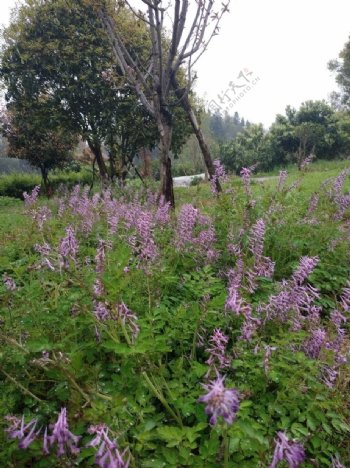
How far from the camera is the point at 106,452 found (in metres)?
1.21

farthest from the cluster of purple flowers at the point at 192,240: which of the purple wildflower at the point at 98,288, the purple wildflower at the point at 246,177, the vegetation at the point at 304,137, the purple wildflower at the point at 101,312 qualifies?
the vegetation at the point at 304,137

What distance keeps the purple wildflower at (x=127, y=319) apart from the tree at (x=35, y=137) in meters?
15.8

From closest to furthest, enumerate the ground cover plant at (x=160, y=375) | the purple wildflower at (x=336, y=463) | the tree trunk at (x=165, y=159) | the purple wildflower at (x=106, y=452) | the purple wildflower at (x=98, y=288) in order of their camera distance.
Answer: the purple wildflower at (x=106, y=452), the ground cover plant at (x=160, y=375), the purple wildflower at (x=336, y=463), the purple wildflower at (x=98, y=288), the tree trunk at (x=165, y=159)

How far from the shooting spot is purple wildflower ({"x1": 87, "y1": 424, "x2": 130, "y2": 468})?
3.84 feet

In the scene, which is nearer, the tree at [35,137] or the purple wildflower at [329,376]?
the purple wildflower at [329,376]

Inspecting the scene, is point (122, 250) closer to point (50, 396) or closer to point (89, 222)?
point (50, 396)

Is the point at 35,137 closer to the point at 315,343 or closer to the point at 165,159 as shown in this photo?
the point at 165,159

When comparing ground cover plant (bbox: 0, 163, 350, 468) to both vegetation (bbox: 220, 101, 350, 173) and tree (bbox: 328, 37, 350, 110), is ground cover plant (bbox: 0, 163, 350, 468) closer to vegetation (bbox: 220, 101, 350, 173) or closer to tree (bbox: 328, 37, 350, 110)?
vegetation (bbox: 220, 101, 350, 173)

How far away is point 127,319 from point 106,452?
0.73m

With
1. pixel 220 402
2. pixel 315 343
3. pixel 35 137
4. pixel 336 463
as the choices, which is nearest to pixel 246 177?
pixel 315 343

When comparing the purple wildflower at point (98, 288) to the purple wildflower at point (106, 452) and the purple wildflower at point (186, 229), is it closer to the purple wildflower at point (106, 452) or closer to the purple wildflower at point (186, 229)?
the purple wildflower at point (106, 452)

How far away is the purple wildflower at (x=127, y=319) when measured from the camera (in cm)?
175

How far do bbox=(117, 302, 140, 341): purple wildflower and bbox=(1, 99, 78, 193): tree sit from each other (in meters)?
15.8

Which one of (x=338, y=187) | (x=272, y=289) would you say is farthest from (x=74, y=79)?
(x=272, y=289)
